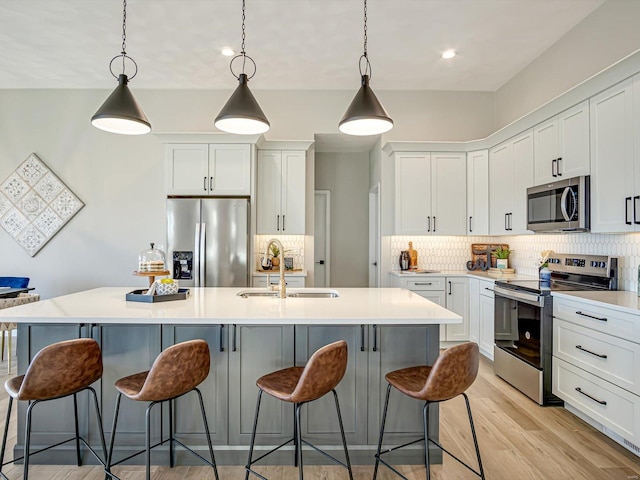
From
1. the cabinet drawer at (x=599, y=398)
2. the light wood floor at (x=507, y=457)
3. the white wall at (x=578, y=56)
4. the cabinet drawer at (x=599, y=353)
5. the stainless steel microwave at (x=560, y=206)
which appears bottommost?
the light wood floor at (x=507, y=457)

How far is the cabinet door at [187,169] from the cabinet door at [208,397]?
258cm

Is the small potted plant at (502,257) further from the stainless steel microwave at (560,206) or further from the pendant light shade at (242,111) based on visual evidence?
the pendant light shade at (242,111)

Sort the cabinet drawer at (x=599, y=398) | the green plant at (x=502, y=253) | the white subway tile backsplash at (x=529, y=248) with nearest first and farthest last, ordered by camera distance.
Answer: the cabinet drawer at (x=599, y=398), the white subway tile backsplash at (x=529, y=248), the green plant at (x=502, y=253)

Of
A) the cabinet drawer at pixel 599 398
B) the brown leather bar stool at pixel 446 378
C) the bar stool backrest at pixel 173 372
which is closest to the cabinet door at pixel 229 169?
the bar stool backrest at pixel 173 372

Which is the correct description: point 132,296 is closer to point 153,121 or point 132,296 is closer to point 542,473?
point 542,473

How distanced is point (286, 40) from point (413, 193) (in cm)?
232

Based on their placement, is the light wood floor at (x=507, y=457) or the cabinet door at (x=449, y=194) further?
the cabinet door at (x=449, y=194)

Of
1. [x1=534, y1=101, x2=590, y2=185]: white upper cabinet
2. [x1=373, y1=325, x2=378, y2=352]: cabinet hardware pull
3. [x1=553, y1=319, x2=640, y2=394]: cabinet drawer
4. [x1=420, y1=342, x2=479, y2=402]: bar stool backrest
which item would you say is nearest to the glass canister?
[x1=373, y1=325, x2=378, y2=352]: cabinet hardware pull

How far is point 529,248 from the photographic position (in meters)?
4.23

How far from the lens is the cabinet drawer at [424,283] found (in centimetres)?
441

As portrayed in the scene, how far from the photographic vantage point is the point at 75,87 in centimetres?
488

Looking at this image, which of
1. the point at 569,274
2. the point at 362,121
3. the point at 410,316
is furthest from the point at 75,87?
the point at 569,274

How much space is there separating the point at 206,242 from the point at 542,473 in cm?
362

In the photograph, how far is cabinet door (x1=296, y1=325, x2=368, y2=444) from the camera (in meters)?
2.19
